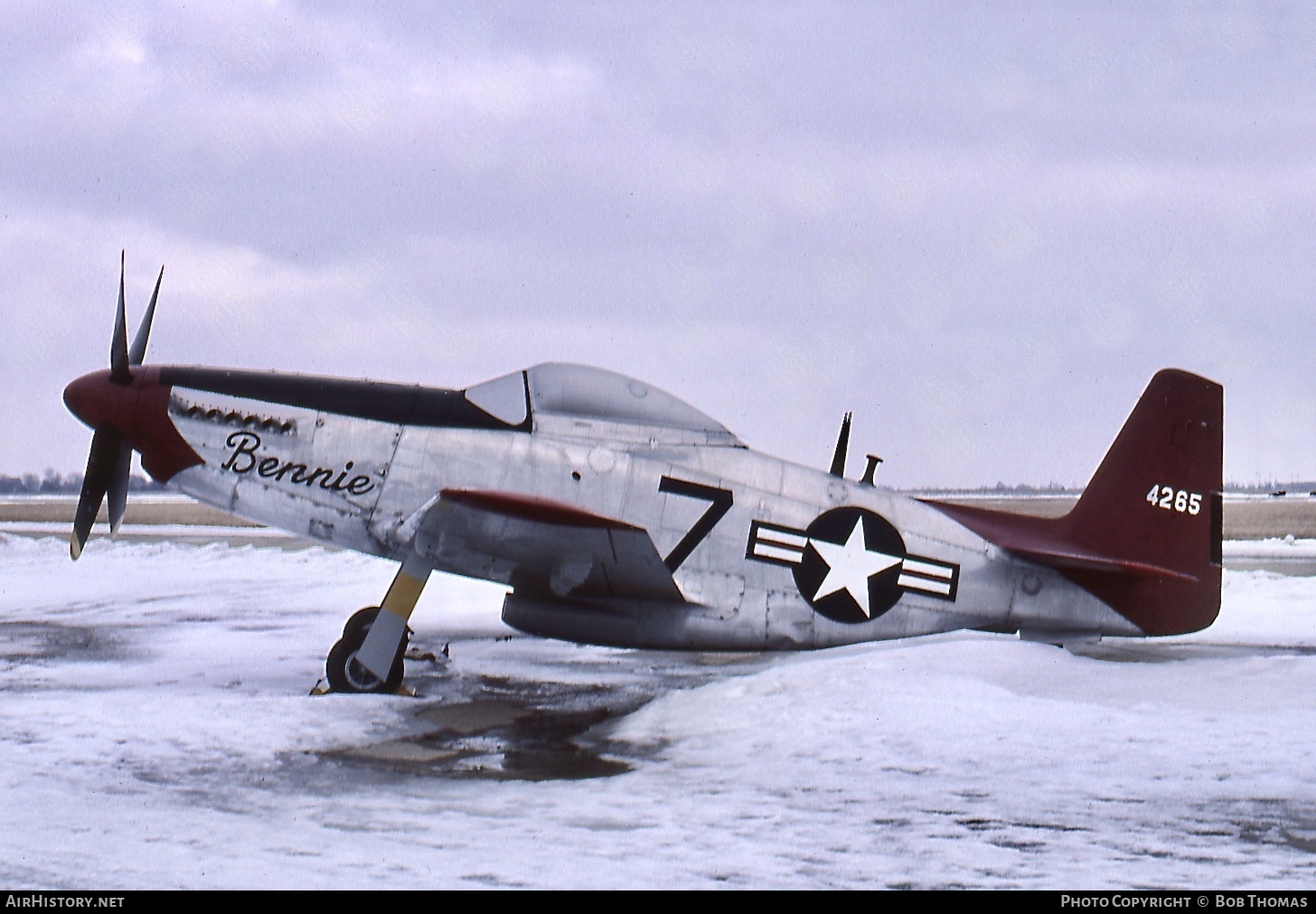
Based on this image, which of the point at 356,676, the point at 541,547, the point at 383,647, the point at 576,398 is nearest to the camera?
the point at 541,547

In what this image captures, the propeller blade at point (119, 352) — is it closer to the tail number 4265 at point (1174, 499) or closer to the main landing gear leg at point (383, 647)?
the main landing gear leg at point (383, 647)

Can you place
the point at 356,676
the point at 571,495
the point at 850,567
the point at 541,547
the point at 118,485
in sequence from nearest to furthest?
the point at 541,547 → the point at 356,676 → the point at 571,495 → the point at 850,567 → the point at 118,485

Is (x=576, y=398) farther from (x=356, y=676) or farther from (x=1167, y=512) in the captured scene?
(x=1167, y=512)

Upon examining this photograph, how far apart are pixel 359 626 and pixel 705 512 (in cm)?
265

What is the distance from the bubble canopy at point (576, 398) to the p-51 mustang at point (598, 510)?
0.01 metres

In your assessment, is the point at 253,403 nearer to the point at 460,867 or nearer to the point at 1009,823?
the point at 460,867

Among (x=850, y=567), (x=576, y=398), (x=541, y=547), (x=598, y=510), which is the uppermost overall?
(x=576, y=398)

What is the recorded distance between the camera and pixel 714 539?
766 centimetres

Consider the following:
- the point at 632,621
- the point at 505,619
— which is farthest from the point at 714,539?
the point at 505,619

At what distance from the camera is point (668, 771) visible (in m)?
5.26

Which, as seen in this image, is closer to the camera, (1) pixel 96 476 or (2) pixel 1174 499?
(1) pixel 96 476

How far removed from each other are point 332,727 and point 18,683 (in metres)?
3.18

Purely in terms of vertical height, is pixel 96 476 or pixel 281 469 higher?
pixel 281 469

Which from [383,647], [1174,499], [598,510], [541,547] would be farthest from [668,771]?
[1174,499]
